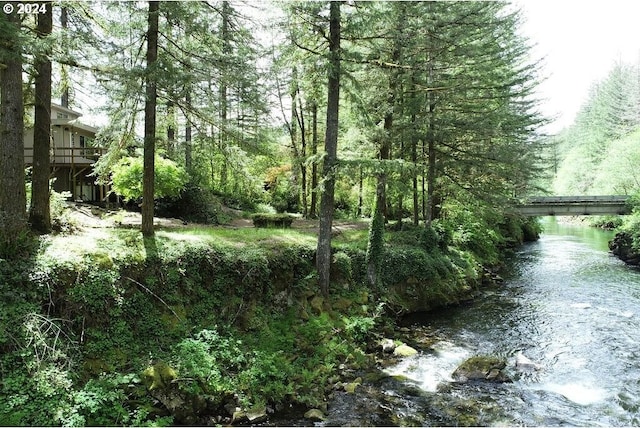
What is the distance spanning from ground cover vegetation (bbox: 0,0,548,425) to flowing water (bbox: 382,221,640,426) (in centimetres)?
160

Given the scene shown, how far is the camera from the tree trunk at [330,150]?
34.8 feet

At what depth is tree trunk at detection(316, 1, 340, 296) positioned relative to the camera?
417 inches

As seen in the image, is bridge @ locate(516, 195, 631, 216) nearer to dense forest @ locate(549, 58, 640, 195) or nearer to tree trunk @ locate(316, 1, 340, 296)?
dense forest @ locate(549, 58, 640, 195)

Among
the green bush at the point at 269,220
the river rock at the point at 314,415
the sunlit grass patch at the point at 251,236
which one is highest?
the green bush at the point at 269,220

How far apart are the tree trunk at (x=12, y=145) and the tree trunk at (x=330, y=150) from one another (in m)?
6.76

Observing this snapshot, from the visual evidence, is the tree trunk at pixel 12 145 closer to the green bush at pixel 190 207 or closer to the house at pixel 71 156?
the green bush at pixel 190 207

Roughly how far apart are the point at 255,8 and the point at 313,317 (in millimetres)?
8344

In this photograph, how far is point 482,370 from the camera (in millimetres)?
8828

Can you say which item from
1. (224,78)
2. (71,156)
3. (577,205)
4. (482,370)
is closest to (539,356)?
(482,370)

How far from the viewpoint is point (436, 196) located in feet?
66.6

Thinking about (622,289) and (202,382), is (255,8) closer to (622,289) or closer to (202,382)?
(202,382)

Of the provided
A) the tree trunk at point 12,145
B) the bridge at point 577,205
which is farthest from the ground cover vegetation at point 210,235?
the bridge at point 577,205

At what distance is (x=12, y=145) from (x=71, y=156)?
9810 millimetres

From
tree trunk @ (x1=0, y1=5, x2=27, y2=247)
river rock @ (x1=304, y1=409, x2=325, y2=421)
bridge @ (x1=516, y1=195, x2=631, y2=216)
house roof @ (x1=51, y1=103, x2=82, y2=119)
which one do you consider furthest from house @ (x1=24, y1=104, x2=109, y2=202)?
bridge @ (x1=516, y1=195, x2=631, y2=216)
